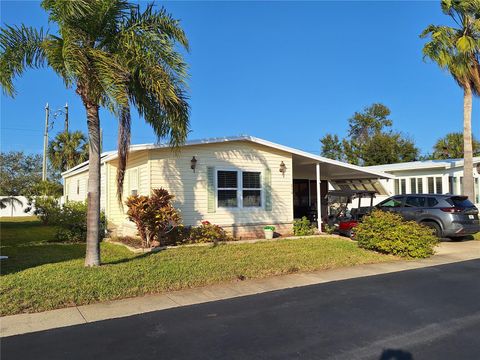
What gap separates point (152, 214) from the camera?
1158 cm

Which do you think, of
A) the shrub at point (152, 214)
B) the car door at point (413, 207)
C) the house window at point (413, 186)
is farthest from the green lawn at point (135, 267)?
→ the house window at point (413, 186)

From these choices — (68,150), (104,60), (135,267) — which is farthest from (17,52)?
(68,150)

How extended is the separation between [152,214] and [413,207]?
9.27m

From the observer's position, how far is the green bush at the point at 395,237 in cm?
1088

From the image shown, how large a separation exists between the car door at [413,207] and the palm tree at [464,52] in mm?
3692

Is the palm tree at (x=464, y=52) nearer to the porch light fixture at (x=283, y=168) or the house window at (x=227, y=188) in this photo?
the porch light fixture at (x=283, y=168)

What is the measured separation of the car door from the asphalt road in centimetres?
783

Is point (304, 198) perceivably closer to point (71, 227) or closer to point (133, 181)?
point (133, 181)

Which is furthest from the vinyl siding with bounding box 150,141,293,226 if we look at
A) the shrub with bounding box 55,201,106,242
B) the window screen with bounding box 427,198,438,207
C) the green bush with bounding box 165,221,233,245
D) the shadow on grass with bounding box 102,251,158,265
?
the window screen with bounding box 427,198,438,207

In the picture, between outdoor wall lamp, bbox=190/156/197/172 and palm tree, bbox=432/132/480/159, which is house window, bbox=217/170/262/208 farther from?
palm tree, bbox=432/132/480/159

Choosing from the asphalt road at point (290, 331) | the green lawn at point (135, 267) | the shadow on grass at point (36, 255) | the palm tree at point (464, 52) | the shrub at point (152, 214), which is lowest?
the asphalt road at point (290, 331)

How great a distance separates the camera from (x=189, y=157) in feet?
44.2

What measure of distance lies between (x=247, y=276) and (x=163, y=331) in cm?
328

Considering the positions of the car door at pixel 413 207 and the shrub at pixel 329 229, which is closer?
the car door at pixel 413 207
